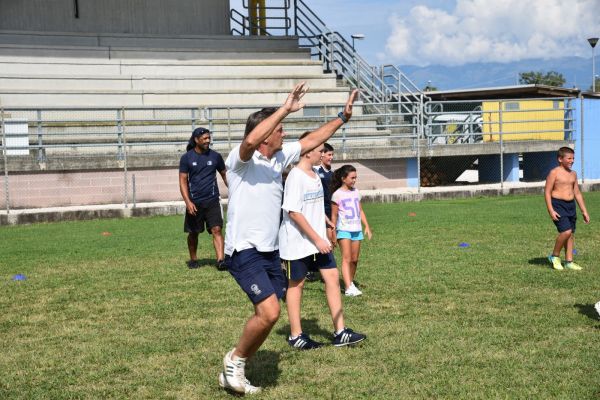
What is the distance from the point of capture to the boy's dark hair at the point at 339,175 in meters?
9.23

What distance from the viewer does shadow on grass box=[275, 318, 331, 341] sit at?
758 centimetres

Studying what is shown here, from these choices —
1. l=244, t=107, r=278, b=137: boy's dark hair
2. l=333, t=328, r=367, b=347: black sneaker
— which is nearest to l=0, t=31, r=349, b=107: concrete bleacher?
l=333, t=328, r=367, b=347: black sneaker

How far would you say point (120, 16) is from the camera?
30.7 meters

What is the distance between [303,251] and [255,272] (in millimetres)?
1276

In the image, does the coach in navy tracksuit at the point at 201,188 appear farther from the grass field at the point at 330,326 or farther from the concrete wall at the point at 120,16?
the concrete wall at the point at 120,16

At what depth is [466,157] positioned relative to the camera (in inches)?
Result: 1052

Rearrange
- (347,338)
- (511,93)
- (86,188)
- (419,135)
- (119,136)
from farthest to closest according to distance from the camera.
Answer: (511,93) → (419,135) → (119,136) → (86,188) → (347,338)

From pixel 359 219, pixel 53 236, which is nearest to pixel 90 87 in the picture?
pixel 53 236

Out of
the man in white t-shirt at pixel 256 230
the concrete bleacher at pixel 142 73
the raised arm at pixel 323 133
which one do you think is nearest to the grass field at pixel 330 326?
the man in white t-shirt at pixel 256 230

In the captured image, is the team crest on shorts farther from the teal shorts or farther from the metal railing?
the metal railing

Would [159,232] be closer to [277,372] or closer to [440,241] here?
[440,241]

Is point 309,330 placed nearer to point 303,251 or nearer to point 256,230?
point 303,251

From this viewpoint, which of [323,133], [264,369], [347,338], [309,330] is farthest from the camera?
[309,330]

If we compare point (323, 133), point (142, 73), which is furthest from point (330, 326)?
point (142, 73)
